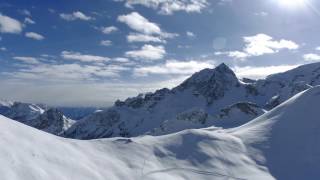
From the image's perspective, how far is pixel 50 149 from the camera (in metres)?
44.8

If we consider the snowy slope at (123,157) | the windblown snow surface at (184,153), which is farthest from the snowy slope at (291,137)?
the snowy slope at (123,157)

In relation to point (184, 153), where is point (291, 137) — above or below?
above

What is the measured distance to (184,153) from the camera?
6450cm

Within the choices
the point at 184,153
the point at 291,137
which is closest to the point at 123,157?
the point at 184,153

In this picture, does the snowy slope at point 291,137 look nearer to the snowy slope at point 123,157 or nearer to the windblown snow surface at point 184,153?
the windblown snow surface at point 184,153

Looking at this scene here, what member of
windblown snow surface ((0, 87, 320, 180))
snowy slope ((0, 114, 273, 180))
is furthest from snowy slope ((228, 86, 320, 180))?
snowy slope ((0, 114, 273, 180))

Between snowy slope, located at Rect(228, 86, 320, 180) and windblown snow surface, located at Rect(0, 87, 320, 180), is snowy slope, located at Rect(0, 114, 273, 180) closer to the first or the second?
windblown snow surface, located at Rect(0, 87, 320, 180)

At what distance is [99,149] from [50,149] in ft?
40.1

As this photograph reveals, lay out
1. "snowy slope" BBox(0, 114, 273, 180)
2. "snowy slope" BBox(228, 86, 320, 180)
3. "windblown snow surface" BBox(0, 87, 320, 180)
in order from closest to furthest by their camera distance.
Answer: "snowy slope" BBox(0, 114, 273, 180), "windblown snow surface" BBox(0, 87, 320, 180), "snowy slope" BBox(228, 86, 320, 180)

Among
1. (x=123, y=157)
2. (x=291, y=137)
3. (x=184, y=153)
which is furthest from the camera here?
(x=291, y=137)

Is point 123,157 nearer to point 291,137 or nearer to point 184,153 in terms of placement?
point 184,153

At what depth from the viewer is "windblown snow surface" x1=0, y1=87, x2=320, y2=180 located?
40562mm

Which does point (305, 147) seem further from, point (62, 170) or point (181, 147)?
point (62, 170)

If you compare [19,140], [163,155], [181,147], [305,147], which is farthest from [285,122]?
[19,140]
